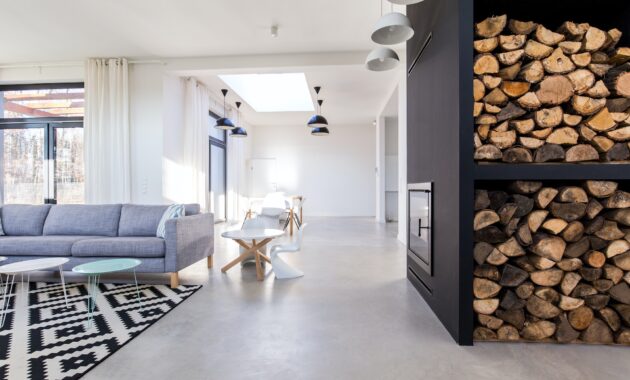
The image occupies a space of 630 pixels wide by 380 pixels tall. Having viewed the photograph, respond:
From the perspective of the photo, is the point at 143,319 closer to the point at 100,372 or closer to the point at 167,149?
the point at 100,372

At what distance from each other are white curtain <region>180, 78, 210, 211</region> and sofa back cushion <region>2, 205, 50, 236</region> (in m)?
1.94

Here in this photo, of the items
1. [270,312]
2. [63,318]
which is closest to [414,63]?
[270,312]

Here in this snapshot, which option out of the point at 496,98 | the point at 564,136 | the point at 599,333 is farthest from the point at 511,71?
the point at 599,333

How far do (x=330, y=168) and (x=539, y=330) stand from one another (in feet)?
27.2

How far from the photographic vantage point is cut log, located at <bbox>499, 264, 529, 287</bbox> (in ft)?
6.33

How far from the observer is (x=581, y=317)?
6.36 feet

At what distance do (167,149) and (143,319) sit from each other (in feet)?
11.3

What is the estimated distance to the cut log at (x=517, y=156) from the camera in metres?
1.93

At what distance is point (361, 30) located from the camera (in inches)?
161

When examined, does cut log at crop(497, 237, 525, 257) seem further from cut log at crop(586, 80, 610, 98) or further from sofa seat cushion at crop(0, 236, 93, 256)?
sofa seat cushion at crop(0, 236, 93, 256)

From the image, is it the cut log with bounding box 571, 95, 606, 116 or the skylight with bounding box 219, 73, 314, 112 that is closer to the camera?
the cut log with bounding box 571, 95, 606, 116

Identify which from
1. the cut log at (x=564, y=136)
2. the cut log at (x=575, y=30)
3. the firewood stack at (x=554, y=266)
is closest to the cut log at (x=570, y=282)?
the firewood stack at (x=554, y=266)

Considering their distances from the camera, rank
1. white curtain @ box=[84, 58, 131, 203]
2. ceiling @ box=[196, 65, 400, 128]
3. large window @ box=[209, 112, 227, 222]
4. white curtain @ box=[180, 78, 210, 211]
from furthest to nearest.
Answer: large window @ box=[209, 112, 227, 222]
white curtain @ box=[180, 78, 210, 211]
ceiling @ box=[196, 65, 400, 128]
white curtain @ box=[84, 58, 131, 203]

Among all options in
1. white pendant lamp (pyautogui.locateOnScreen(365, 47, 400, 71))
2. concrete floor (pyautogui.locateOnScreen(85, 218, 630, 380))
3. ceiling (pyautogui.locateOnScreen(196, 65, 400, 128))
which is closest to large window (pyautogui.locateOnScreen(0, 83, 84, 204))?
ceiling (pyautogui.locateOnScreen(196, 65, 400, 128))
